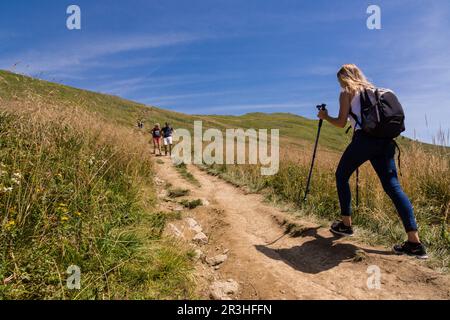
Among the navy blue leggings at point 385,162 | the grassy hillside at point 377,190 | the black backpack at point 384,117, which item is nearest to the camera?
the black backpack at point 384,117

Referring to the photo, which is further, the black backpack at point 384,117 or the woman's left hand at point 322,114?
the woman's left hand at point 322,114

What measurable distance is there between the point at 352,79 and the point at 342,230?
2.18 m

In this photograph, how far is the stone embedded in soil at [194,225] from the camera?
6.00 metres

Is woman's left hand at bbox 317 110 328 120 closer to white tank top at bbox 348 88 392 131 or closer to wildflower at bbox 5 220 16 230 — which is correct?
white tank top at bbox 348 88 392 131

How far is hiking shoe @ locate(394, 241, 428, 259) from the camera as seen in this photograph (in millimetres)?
3984

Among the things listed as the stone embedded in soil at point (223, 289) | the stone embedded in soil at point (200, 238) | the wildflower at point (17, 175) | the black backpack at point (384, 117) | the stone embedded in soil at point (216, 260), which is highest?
the black backpack at point (384, 117)

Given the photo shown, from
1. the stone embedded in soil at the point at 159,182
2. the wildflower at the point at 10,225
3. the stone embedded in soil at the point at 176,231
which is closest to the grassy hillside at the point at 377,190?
the stone embedded in soil at the point at 176,231

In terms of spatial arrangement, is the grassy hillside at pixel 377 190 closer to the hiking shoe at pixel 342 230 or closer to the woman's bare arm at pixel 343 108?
the hiking shoe at pixel 342 230

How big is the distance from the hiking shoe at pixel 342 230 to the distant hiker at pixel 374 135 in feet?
1.57

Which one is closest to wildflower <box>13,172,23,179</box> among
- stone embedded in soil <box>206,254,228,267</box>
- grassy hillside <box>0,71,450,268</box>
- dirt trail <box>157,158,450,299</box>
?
grassy hillside <box>0,71,450,268</box>

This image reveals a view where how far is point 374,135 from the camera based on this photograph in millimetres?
4062

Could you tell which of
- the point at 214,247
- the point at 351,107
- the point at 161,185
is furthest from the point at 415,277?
the point at 161,185

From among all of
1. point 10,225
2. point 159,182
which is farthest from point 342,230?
point 159,182

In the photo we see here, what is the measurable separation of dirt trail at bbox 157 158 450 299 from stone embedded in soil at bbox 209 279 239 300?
3.0 inches
